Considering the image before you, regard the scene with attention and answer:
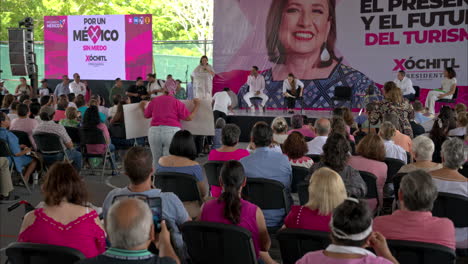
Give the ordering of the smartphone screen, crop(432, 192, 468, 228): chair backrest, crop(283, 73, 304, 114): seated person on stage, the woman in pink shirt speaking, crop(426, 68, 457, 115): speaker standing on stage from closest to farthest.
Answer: the smartphone screen < crop(432, 192, 468, 228): chair backrest < the woman in pink shirt speaking < crop(426, 68, 457, 115): speaker standing on stage < crop(283, 73, 304, 114): seated person on stage

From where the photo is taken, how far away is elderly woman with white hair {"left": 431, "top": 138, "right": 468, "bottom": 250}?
3.45 metres

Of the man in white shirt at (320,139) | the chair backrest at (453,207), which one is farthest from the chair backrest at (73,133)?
the chair backrest at (453,207)

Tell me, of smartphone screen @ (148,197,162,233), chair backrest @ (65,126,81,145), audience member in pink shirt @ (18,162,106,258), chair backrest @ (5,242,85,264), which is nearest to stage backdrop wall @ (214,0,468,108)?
chair backrest @ (65,126,81,145)

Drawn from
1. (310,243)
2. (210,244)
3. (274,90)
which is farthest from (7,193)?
(274,90)

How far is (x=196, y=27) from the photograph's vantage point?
28.8 m

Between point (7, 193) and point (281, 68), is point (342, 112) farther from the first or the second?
point (281, 68)

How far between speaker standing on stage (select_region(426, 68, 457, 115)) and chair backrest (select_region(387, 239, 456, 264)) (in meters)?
10.9

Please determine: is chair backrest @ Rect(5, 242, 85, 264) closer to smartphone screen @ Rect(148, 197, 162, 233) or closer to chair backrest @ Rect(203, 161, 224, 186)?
smartphone screen @ Rect(148, 197, 162, 233)

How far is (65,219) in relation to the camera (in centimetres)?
273

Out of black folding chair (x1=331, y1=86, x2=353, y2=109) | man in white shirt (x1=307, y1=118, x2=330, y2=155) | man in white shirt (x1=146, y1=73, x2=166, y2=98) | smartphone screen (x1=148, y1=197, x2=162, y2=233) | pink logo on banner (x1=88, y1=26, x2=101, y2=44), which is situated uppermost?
pink logo on banner (x1=88, y1=26, x2=101, y2=44)

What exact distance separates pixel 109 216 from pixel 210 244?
91cm

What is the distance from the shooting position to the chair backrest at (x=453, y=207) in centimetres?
330

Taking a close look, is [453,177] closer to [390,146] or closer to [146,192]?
[390,146]

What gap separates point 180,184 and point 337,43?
470 inches
